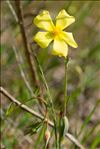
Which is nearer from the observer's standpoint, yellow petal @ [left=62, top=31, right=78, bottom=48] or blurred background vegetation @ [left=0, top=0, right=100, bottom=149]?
A: yellow petal @ [left=62, top=31, right=78, bottom=48]

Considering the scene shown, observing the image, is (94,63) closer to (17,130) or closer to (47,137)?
(17,130)

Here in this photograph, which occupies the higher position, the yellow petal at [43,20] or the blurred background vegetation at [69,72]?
the yellow petal at [43,20]

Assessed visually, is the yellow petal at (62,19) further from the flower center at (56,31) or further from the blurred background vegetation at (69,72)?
the blurred background vegetation at (69,72)

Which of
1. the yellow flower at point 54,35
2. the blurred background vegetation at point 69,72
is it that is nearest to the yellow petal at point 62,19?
the yellow flower at point 54,35

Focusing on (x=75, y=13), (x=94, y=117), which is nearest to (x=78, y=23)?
(x=75, y=13)

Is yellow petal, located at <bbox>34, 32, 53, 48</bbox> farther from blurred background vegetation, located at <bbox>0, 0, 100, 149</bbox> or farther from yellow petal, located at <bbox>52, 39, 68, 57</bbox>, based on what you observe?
blurred background vegetation, located at <bbox>0, 0, 100, 149</bbox>

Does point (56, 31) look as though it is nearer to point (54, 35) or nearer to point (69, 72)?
point (54, 35)

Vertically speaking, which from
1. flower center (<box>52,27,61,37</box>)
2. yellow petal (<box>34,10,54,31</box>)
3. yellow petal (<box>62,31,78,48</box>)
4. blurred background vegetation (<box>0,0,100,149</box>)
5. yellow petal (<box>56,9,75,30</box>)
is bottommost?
blurred background vegetation (<box>0,0,100,149</box>)

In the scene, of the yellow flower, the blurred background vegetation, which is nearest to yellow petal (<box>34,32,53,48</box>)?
the yellow flower
